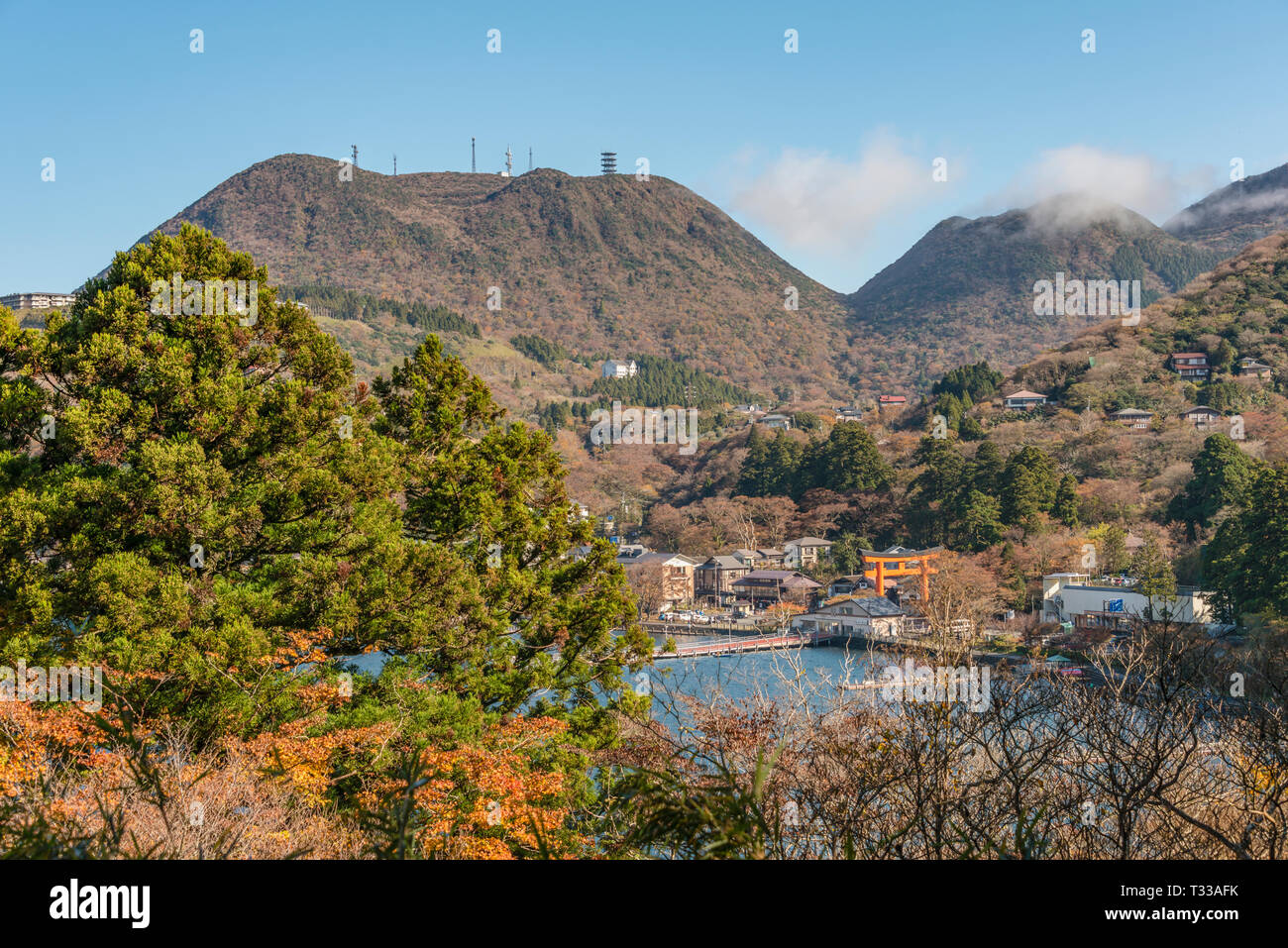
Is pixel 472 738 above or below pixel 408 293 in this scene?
below

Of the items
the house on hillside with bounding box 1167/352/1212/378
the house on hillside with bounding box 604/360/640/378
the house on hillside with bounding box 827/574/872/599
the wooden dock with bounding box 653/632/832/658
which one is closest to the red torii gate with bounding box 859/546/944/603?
the house on hillside with bounding box 827/574/872/599

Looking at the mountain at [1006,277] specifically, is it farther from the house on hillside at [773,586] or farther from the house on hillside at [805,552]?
the house on hillside at [773,586]

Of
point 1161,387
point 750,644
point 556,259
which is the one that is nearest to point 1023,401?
point 1161,387

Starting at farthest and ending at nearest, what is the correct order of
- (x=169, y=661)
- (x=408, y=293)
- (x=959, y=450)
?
(x=408, y=293) → (x=959, y=450) → (x=169, y=661)
